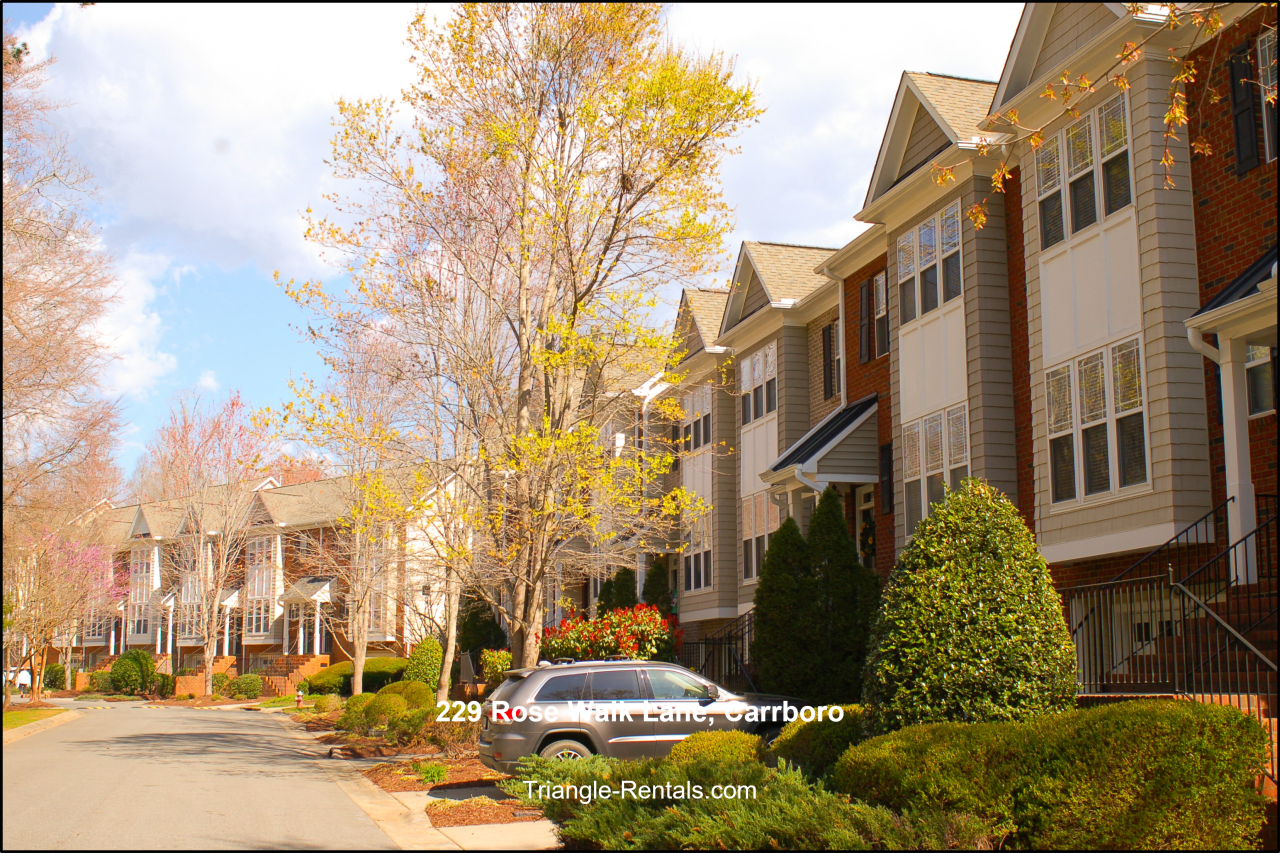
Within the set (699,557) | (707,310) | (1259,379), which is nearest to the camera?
(1259,379)

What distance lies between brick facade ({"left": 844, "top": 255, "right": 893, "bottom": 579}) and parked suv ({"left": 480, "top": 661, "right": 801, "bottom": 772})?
6.01m

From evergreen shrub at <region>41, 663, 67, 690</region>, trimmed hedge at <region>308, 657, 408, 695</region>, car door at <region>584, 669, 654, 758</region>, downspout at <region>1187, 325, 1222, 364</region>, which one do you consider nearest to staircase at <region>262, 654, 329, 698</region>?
trimmed hedge at <region>308, 657, 408, 695</region>

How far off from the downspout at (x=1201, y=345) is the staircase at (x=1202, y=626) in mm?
1658

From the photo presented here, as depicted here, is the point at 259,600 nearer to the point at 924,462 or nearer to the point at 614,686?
the point at 924,462

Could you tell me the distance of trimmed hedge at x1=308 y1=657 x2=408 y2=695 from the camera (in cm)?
3822

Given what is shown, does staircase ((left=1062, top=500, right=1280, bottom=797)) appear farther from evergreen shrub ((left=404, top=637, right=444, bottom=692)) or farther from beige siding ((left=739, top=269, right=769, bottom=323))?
evergreen shrub ((left=404, top=637, right=444, bottom=692))

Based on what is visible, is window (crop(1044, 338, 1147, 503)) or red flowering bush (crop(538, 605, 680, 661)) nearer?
window (crop(1044, 338, 1147, 503))

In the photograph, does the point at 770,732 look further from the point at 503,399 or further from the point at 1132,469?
the point at 503,399

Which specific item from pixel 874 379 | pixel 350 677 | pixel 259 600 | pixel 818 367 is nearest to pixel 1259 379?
pixel 874 379

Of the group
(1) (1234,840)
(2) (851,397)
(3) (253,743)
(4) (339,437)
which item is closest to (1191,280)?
(1) (1234,840)

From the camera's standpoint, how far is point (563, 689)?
13562 millimetres

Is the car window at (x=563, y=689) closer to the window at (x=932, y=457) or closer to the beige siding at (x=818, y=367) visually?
the window at (x=932, y=457)

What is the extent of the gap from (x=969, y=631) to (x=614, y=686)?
557 cm

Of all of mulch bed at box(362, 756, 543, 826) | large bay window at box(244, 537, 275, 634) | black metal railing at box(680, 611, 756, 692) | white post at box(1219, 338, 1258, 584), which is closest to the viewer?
white post at box(1219, 338, 1258, 584)
